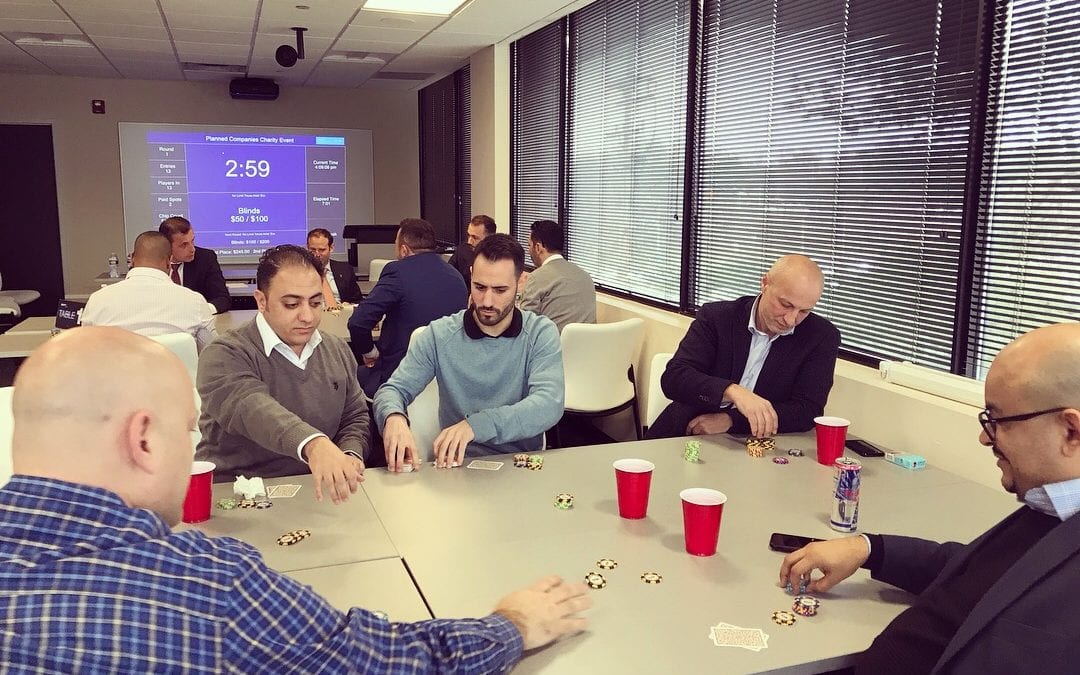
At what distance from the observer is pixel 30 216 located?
9.04 metres

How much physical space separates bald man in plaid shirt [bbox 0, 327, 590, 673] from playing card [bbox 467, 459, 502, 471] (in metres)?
1.19

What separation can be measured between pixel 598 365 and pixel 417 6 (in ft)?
9.66

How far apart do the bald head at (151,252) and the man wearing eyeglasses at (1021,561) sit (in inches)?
151

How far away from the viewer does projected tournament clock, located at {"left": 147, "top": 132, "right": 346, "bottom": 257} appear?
363 inches

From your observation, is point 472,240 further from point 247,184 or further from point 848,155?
point 247,184

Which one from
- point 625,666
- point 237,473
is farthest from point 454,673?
point 237,473

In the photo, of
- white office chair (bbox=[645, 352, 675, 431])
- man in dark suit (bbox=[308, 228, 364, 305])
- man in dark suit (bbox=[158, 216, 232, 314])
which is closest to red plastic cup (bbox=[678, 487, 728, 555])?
white office chair (bbox=[645, 352, 675, 431])

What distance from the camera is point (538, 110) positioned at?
261 inches

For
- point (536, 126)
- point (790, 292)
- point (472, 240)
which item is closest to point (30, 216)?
point (472, 240)

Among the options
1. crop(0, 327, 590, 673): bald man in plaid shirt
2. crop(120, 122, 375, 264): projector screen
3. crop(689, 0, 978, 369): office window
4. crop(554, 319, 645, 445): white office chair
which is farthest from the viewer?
crop(120, 122, 375, 264): projector screen

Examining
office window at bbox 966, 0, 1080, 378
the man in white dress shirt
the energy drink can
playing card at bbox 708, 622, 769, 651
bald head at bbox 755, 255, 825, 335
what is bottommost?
playing card at bbox 708, 622, 769, 651

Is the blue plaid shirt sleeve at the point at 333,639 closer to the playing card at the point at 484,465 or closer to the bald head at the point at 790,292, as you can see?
the playing card at the point at 484,465

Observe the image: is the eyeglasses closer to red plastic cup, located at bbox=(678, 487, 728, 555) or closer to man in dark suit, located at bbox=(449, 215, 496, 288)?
red plastic cup, located at bbox=(678, 487, 728, 555)

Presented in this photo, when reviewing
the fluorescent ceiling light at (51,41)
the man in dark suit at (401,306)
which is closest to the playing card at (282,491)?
the man in dark suit at (401,306)
